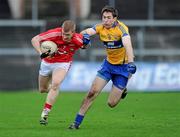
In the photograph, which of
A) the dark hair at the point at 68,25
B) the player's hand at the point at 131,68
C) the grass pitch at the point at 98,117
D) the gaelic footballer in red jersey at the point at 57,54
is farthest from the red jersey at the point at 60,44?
the player's hand at the point at 131,68

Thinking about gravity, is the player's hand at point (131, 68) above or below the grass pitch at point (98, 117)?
above

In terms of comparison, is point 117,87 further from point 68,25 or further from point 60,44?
point 68,25

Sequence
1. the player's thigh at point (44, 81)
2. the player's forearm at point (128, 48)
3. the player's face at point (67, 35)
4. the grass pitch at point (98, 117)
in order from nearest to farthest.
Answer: the grass pitch at point (98, 117) → the player's forearm at point (128, 48) → the player's face at point (67, 35) → the player's thigh at point (44, 81)

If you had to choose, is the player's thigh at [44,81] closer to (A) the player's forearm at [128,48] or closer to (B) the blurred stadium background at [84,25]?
(A) the player's forearm at [128,48]

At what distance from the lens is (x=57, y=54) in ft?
48.0

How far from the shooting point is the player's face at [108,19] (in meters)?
13.3

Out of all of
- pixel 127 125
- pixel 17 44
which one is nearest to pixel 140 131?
pixel 127 125

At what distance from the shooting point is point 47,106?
13.9 metres

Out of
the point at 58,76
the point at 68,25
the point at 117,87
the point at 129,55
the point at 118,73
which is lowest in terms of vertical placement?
the point at 117,87

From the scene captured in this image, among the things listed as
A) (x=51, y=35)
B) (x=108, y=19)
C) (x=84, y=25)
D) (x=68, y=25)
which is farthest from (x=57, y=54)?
(x=84, y=25)

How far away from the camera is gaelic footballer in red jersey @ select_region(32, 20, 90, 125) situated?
13898 millimetres

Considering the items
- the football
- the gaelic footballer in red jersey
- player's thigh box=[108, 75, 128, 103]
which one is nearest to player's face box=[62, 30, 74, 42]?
the gaelic footballer in red jersey

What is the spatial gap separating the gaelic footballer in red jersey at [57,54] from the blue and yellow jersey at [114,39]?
0.39 m

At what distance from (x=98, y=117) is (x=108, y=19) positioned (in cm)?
352
